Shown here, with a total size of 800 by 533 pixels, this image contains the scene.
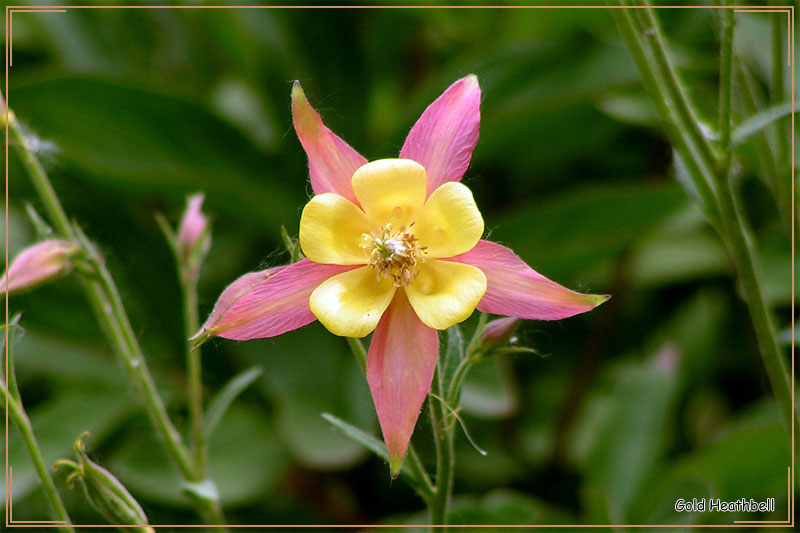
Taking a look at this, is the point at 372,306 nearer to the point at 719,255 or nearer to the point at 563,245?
the point at 563,245

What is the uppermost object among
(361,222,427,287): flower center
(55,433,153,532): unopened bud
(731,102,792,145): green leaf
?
(731,102,792,145): green leaf

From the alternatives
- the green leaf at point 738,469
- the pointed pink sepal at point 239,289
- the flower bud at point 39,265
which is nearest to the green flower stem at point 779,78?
the green leaf at point 738,469

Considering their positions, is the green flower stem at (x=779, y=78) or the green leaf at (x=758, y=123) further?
the green flower stem at (x=779, y=78)

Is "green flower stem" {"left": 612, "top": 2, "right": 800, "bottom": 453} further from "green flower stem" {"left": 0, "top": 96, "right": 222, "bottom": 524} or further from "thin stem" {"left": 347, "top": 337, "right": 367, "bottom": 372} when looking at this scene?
"green flower stem" {"left": 0, "top": 96, "right": 222, "bottom": 524}

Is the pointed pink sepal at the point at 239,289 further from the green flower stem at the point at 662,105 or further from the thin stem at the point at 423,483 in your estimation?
the green flower stem at the point at 662,105

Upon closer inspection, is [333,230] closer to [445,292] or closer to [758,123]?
[445,292]

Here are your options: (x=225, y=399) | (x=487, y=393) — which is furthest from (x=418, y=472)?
(x=487, y=393)

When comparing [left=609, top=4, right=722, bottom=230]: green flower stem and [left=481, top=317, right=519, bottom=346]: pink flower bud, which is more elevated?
[left=609, top=4, right=722, bottom=230]: green flower stem

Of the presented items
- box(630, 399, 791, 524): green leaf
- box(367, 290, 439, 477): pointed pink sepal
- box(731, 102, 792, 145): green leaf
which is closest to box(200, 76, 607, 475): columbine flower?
box(367, 290, 439, 477): pointed pink sepal
